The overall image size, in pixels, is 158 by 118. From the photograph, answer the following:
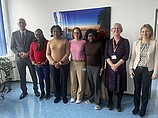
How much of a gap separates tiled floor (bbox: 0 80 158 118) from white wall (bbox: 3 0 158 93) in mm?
542

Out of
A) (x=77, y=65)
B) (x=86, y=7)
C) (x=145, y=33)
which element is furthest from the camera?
(x=86, y=7)

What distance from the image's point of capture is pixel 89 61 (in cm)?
299

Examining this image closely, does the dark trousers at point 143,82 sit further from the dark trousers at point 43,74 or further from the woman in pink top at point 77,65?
the dark trousers at point 43,74

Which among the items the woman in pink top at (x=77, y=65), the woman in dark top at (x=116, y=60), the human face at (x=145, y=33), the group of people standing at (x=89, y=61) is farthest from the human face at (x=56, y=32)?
the human face at (x=145, y=33)

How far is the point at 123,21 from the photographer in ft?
10.8

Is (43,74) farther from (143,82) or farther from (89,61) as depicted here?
(143,82)

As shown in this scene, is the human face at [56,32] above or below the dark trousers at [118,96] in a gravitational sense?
above

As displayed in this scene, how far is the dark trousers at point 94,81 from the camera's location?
299cm

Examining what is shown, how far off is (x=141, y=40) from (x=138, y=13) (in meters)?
0.77

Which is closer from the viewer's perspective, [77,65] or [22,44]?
[77,65]

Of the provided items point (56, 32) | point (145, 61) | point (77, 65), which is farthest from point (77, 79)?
point (145, 61)

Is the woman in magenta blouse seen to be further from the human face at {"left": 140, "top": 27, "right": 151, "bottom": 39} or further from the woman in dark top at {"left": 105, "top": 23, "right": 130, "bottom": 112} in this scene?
the human face at {"left": 140, "top": 27, "right": 151, "bottom": 39}

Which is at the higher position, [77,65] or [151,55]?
[151,55]

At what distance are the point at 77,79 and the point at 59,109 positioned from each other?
0.66 m
